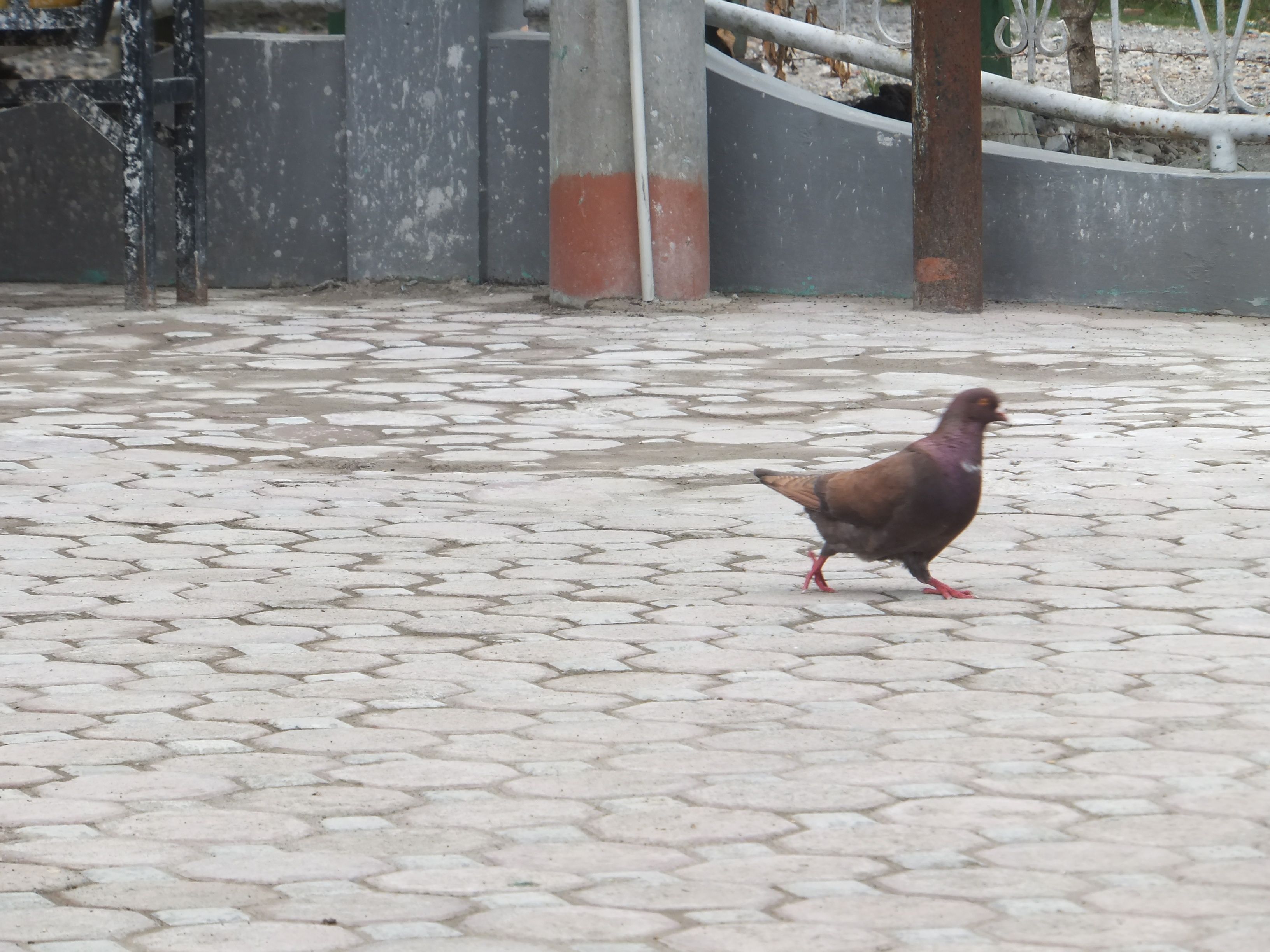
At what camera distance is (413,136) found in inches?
448

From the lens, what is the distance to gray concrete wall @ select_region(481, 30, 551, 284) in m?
11.4

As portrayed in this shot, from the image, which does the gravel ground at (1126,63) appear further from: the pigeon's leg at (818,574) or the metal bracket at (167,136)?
the pigeon's leg at (818,574)

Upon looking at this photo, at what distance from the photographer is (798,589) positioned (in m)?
4.86

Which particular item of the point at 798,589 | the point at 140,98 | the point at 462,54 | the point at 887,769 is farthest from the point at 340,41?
the point at 887,769

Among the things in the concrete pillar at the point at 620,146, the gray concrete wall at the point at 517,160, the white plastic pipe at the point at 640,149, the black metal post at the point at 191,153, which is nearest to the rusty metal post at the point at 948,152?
the concrete pillar at the point at 620,146

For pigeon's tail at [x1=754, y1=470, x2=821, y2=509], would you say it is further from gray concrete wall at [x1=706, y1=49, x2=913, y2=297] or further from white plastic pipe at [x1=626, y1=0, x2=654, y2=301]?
gray concrete wall at [x1=706, y1=49, x2=913, y2=297]

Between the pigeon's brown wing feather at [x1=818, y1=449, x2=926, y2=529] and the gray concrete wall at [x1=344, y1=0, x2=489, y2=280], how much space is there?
7.08 meters

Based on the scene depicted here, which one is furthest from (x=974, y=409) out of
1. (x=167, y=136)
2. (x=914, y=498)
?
(x=167, y=136)

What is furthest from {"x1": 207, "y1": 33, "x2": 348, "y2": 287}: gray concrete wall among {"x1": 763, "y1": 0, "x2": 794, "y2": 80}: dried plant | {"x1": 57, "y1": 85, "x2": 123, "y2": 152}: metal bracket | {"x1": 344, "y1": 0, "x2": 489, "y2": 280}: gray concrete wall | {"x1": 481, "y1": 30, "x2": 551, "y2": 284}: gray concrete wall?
{"x1": 763, "y1": 0, "x2": 794, "y2": 80}: dried plant

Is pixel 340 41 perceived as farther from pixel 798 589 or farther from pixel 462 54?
pixel 798 589

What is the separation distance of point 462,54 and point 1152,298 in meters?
3.98

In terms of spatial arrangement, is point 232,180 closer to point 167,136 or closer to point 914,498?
point 167,136

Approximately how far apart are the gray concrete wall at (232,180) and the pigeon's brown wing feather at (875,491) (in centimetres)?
748

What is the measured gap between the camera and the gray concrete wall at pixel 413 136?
37.0 feet
